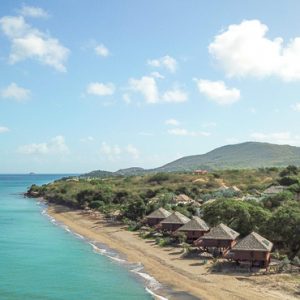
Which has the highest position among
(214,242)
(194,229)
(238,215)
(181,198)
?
(181,198)

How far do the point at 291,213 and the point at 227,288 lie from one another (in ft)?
40.5

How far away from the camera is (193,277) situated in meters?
39.5

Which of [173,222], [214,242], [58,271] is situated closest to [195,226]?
[173,222]

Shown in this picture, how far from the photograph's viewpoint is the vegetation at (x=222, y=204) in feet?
151

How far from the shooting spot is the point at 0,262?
47.2m

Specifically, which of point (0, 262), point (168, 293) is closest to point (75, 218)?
point (0, 262)

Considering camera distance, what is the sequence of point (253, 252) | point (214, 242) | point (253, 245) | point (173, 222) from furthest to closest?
point (173, 222)
point (214, 242)
point (253, 245)
point (253, 252)

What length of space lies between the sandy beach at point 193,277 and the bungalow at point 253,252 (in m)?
2.30

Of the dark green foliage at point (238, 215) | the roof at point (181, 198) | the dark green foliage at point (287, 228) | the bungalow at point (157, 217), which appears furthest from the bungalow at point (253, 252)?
the roof at point (181, 198)

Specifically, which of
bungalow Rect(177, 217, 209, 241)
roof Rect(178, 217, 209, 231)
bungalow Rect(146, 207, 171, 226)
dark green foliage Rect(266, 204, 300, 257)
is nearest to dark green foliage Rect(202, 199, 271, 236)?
dark green foliage Rect(266, 204, 300, 257)

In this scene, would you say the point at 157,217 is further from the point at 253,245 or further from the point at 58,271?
the point at 253,245

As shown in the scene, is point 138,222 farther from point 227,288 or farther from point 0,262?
point 227,288

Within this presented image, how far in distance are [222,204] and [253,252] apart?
50.2ft

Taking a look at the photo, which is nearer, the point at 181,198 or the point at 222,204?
the point at 222,204
